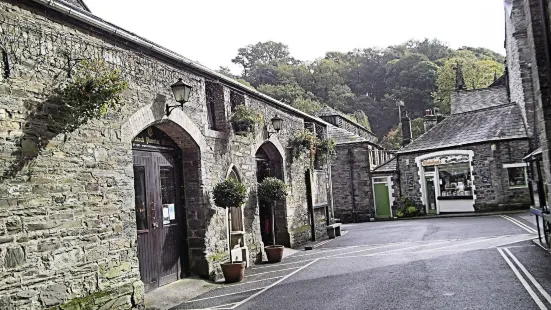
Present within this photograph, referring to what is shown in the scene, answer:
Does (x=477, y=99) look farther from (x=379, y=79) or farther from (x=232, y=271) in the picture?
(x=379, y=79)

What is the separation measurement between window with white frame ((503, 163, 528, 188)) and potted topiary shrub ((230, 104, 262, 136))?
15.6 m

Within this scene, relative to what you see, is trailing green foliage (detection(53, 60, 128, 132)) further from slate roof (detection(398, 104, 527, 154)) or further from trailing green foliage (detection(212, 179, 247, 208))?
slate roof (detection(398, 104, 527, 154))

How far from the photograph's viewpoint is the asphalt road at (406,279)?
6.77 meters

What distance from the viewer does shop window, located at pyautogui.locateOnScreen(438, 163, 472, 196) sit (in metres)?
23.5

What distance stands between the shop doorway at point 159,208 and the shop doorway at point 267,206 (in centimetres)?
449

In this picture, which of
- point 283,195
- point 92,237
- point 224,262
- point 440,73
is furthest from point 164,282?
point 440,73

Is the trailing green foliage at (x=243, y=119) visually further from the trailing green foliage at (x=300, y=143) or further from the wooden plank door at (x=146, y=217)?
the trailing green foliage at (x=300, y=143)

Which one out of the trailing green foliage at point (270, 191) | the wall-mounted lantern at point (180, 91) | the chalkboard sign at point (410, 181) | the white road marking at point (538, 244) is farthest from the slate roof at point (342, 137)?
the wall-mounted lantern at point (180, 91)

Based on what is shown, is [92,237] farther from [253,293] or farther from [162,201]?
[253,293]

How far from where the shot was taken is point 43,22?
6.06m

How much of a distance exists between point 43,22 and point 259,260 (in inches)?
307

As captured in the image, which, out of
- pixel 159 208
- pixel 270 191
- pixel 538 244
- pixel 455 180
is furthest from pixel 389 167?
pixel 159 208

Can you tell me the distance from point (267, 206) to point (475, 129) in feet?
49.2

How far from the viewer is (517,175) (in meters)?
21.4
